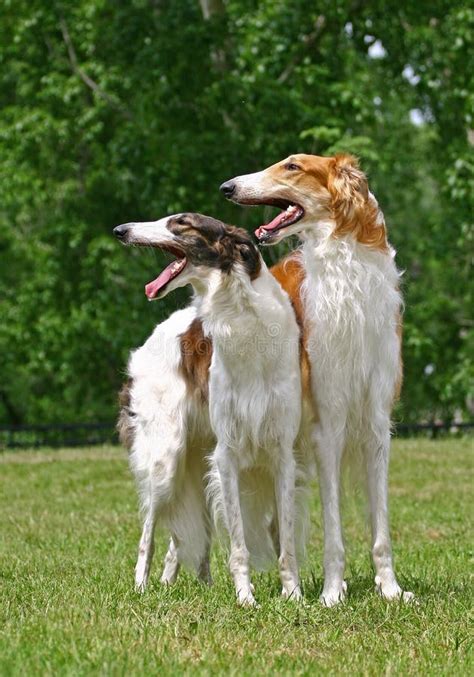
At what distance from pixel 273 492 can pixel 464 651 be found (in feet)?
5.39

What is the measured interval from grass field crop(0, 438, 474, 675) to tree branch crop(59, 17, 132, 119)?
11.5 metres

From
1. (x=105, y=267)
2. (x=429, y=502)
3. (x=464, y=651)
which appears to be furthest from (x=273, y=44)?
(x=464, y=651)

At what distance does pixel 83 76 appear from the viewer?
19.8 meters

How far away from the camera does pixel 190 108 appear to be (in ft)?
58.1

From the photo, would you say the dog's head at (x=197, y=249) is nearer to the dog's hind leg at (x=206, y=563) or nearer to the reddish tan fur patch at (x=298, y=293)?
the reddish tan fur patch at (x=298, y=293)

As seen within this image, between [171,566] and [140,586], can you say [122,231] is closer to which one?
[140,586]

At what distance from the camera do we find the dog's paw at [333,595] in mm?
5688

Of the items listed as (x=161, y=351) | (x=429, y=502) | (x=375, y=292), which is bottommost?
(x=429, y=502)

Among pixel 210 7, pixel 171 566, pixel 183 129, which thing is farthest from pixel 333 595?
pixel 210 7

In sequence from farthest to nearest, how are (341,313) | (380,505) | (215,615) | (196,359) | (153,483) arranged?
(153,483)
(196,359)
(380,505)
(341,313)
(215,615)

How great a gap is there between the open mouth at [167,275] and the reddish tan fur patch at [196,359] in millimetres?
628

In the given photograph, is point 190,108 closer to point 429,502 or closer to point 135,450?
point 429,502

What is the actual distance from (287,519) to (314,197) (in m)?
1.65

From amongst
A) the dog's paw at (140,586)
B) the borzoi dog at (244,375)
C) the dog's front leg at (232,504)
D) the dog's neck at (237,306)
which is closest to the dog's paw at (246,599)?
the borzoi dog at (244,375)
